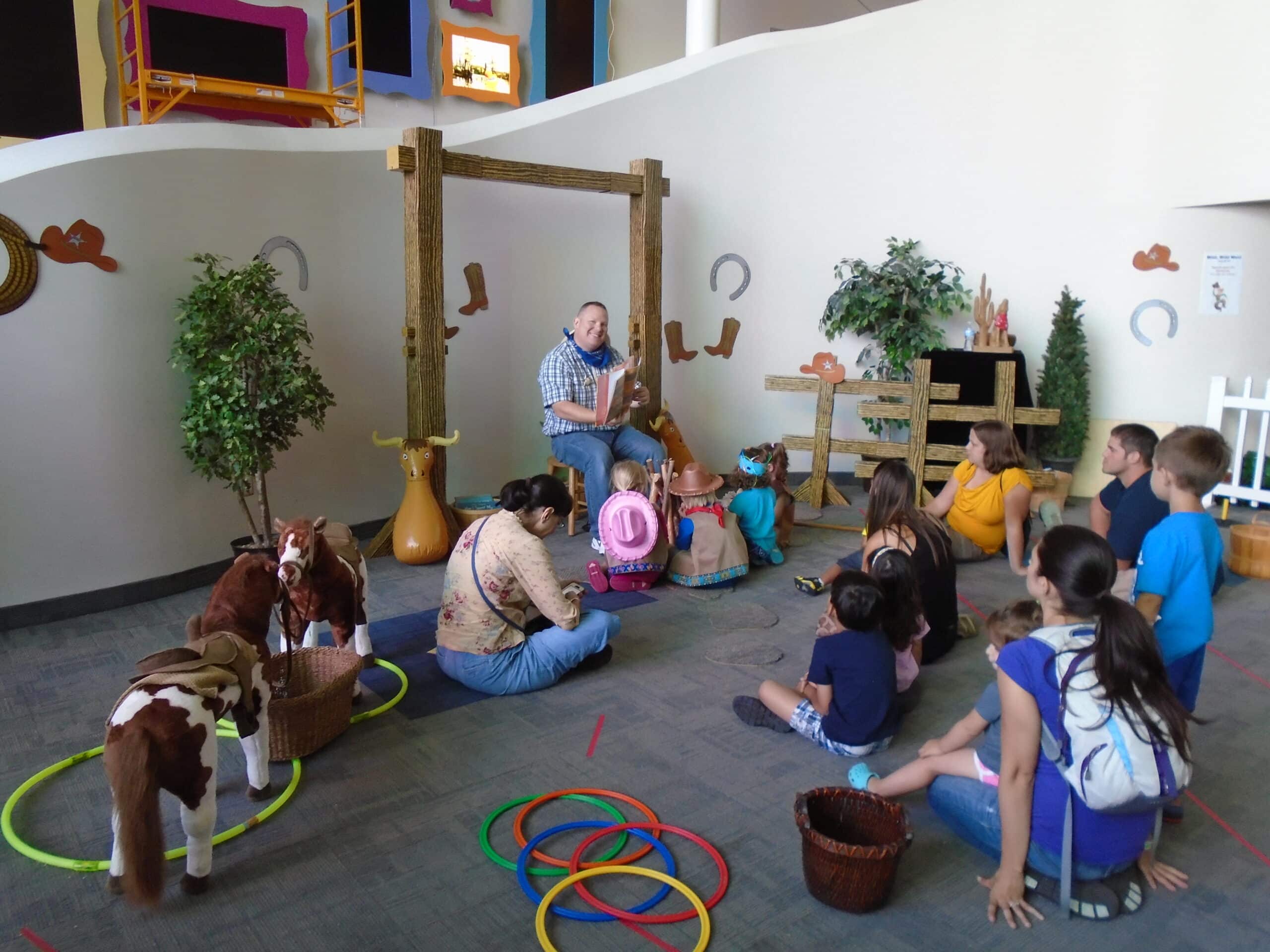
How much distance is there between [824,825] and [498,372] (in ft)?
15.9

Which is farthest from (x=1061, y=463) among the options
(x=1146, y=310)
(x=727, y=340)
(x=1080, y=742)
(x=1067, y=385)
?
(x=1080, y=742)

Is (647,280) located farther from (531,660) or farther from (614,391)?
(531,660)

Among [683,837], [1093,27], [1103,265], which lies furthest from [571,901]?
[1093,27]

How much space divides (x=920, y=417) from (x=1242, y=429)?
2.28 meters

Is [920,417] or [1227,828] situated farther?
[920,417]

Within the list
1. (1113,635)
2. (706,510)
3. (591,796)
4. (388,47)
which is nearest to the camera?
(1113,635)

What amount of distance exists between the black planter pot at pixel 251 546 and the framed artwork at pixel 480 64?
5.36 meters

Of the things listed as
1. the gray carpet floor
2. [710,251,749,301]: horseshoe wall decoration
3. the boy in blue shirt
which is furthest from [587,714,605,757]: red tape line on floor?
[710,251,749,301]: horseshoe wall decoration

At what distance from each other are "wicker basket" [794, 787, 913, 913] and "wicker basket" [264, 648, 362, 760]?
1629 mm

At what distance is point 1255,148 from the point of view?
641 centimetres

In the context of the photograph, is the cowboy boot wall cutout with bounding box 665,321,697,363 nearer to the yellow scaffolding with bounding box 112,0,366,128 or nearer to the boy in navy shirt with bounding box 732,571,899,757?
the yellow scaffolding with bounding box 112,0,366,128

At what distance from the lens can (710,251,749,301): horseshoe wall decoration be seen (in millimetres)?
7523

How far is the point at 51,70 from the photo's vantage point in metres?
7.01

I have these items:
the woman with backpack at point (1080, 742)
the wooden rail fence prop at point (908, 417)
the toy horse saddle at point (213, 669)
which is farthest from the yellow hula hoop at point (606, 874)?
the wooden rail fence prop at point (908, 417)
